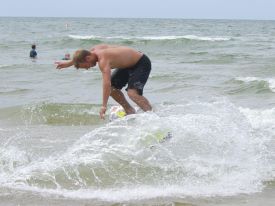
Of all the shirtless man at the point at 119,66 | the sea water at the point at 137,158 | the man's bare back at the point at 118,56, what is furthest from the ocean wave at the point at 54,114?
the man's bare back at the point at 118,56

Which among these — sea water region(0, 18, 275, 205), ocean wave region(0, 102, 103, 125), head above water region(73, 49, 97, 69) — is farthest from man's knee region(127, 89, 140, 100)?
ocean wave region(0, 102, 103, 125)

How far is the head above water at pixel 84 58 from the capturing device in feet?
21.0

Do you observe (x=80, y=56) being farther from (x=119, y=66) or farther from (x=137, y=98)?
(x=137, y=98)

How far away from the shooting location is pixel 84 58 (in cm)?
643

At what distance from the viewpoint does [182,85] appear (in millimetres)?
14641

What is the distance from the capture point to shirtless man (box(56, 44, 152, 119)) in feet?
21.2

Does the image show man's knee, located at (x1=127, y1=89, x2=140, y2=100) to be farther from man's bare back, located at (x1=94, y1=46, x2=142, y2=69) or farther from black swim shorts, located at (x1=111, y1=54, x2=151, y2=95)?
man's bare back, located at (x1=94, y1=46, x2=142, y2=69)

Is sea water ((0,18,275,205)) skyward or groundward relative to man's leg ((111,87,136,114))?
groundward

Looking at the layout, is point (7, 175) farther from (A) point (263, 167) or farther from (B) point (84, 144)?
(A) point (263, 167)

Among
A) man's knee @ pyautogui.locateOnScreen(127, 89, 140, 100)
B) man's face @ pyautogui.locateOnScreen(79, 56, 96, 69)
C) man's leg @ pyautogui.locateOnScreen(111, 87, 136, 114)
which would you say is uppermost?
man's face @ pyautogui.locateOnScreen(79, 56, 96, 69)

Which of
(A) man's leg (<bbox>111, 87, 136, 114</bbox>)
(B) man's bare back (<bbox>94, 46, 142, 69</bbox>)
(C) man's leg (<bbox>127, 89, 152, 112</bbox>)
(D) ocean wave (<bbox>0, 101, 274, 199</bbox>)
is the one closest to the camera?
(D) ocean wave (<bbox>0, 101, 274, 199</bbox>)

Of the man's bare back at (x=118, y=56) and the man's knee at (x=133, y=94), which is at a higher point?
the man's bare back at (x=118, y=56)

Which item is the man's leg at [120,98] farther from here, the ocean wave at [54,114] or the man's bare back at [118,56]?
the ocean wave at [54,114]

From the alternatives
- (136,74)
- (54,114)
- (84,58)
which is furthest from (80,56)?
(54,114)
